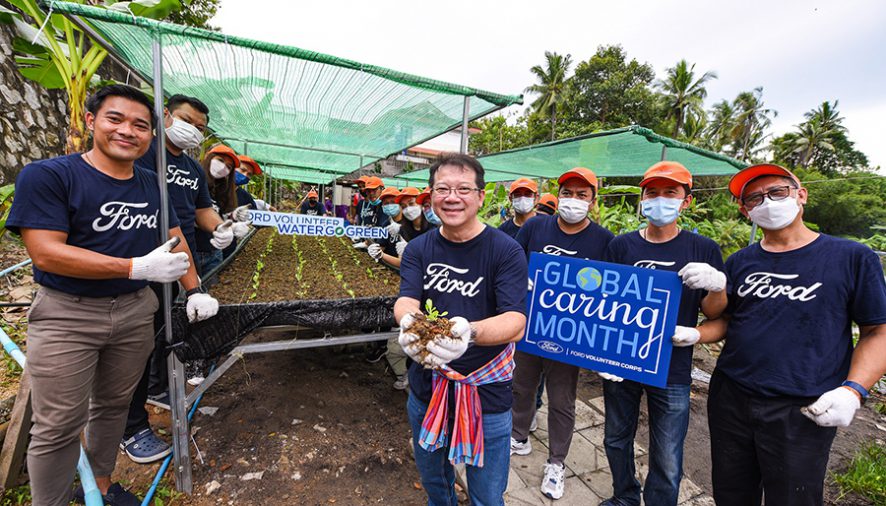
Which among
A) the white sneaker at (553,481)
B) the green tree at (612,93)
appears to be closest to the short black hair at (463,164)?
the white sneaker at (553,481)

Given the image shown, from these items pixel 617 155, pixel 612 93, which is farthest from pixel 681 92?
pixel 617 155

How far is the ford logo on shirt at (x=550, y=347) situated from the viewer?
92.3 inches

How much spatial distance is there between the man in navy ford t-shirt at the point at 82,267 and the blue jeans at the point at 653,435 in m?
2.71

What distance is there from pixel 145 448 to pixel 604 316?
342 centimetres

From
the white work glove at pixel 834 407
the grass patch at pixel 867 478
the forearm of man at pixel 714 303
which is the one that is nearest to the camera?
the white work glove at pixel 834 407

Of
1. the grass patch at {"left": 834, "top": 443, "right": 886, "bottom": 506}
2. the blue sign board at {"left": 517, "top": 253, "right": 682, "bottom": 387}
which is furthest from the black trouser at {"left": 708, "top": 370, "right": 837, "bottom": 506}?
the grass patch at {"left": 834, "top": 443, "right": 886, "bottom": 506}

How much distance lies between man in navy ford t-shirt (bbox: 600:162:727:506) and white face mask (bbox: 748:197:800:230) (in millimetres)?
274

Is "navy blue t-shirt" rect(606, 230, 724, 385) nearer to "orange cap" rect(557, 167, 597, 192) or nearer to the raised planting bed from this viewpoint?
"orange cap" rect(557, 167, 597, 192)

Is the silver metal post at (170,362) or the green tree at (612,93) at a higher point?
the green tree at (612,93)

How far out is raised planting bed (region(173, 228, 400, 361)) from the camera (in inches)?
93.2

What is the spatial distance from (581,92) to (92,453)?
31159mm

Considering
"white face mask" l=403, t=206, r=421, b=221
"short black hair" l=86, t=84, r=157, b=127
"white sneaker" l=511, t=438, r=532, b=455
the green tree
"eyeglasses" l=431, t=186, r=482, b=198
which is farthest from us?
the green tree

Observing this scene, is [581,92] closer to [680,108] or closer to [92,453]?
[680,108]

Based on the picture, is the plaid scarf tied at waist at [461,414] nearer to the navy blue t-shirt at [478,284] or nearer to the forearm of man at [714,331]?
the navy blue t-shirt at [478,284]
